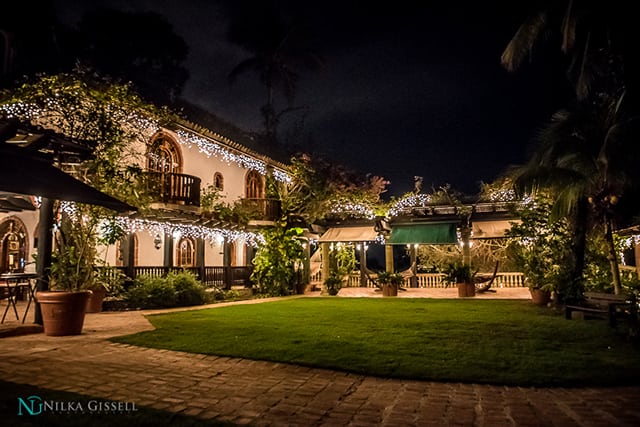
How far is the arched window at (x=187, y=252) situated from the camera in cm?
1709

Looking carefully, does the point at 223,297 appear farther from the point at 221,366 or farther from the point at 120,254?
the point at 221,366

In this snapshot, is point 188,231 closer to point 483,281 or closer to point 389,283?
point 389,283

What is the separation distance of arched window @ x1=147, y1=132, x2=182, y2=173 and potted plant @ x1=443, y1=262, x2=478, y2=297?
1015 cm

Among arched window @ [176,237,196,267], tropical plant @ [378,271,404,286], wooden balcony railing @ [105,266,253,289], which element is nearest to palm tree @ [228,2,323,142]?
arched window @ [176,237,196,267]

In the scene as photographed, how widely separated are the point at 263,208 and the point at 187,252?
3466 mm

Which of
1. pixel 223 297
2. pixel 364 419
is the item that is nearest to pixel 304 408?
pixel 364 419

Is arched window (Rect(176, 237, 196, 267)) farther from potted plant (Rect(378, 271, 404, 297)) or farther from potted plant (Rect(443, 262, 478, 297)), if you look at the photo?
potted plant (Rect(443, 262, 478, 297))

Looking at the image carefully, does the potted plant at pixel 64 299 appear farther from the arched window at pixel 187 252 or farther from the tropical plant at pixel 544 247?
the tropical plant at pixel 544 247

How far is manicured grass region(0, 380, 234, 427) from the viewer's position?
3285mm

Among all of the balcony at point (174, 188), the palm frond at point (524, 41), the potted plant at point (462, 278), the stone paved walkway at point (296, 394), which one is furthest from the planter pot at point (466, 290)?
the stone paved walkway at point (296, 394)

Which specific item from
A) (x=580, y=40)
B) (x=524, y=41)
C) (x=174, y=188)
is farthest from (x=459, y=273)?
(x=174, y=188)

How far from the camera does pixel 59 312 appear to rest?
23.1 ft

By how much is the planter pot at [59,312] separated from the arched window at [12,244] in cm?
790

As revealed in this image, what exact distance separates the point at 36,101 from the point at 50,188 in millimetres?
3131
